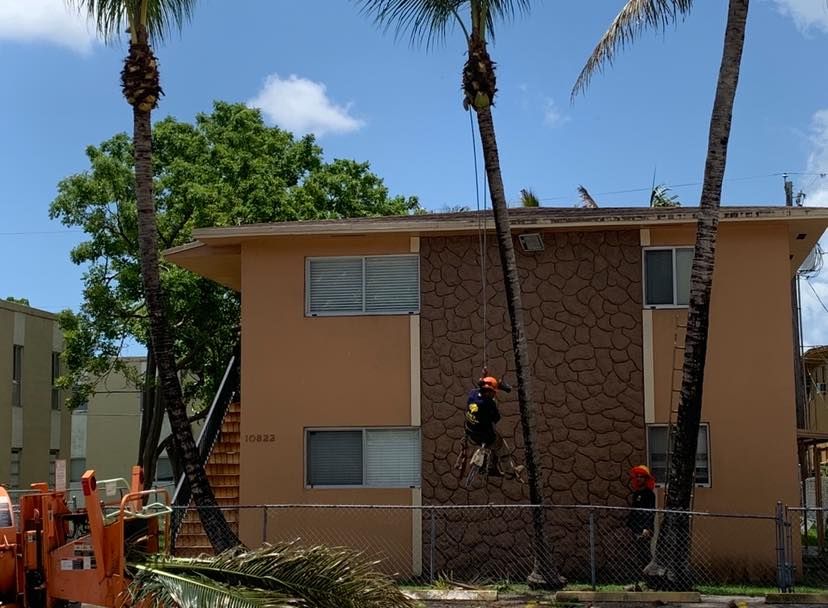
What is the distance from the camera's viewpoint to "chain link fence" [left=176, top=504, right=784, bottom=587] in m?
15.8

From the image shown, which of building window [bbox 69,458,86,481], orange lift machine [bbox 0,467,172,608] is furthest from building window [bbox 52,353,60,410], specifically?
orange lift machine [bbox 0,467,172,608]

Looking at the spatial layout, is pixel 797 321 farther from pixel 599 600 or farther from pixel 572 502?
pixel 599 600

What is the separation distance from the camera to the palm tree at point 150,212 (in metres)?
15.4

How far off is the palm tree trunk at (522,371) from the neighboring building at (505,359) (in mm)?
1873

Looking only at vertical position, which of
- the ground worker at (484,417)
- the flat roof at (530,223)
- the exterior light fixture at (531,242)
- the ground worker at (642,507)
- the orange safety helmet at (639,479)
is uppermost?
the flat roof at (530,223)

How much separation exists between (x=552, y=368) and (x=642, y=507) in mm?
2739

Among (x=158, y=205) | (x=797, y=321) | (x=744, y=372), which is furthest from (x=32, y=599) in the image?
(x=158, y=205)

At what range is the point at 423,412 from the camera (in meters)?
17.0

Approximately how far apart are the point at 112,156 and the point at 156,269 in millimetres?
13922

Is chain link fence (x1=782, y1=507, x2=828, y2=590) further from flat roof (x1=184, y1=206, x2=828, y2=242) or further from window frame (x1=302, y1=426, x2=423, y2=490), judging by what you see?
window frame (x1=302, y1=426, x2=423, y2=490)

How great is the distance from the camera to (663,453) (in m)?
16.6

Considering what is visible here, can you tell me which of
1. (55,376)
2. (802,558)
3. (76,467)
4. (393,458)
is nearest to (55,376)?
(55,376)

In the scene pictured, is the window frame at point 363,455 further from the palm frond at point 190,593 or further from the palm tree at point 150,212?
the palm frond at point 190,593

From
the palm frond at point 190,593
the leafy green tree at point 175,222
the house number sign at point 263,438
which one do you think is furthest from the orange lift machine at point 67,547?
the leafy green tree at point 175,222
